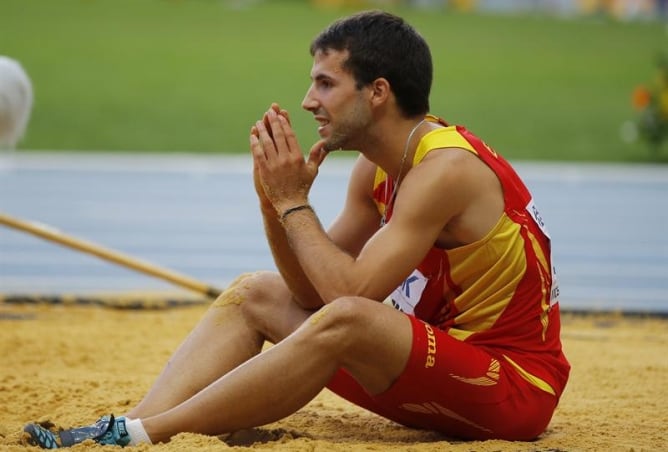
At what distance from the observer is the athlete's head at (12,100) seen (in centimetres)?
603

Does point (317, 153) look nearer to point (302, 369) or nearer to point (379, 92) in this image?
point (379, 92)

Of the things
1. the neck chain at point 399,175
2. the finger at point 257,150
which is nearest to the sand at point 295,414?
the neck chain at point 399,175

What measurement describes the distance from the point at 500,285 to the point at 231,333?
0.97 metres

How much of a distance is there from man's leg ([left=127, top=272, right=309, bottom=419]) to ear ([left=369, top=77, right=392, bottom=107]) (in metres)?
0.79

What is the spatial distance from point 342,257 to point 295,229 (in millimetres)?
194

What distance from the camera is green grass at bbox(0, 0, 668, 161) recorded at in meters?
17.0

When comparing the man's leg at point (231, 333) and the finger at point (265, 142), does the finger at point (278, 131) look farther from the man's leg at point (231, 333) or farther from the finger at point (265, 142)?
the man's leg at point (231, 333)

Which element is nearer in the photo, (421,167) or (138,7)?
(421,167)

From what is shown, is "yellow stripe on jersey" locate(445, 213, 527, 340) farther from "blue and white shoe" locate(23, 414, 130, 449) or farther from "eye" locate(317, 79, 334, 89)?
"blue and white shoe" locate(23, 414, 130, 449)

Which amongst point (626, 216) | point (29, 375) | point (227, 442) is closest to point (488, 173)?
point (227, 442)

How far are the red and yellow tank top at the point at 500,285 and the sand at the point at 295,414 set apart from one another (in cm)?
31

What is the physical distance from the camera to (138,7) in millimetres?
29750

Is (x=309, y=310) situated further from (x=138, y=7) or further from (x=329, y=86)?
(x=138, y=7)

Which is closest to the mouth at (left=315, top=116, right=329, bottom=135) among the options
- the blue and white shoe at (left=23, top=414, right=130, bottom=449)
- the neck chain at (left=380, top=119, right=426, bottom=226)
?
the neck chain at (left=380, top=119, right=426, bottom=226)
